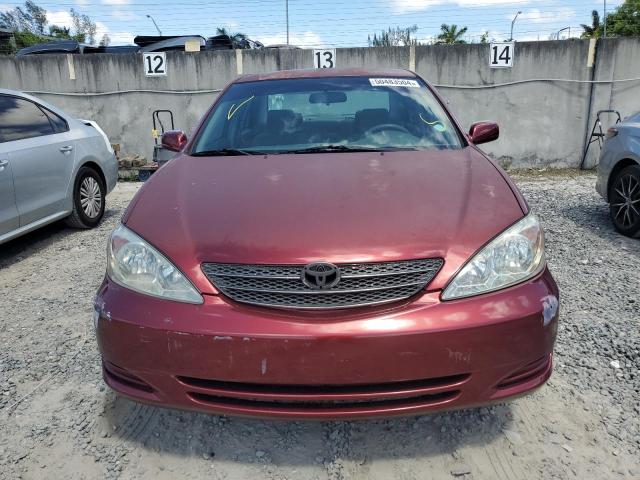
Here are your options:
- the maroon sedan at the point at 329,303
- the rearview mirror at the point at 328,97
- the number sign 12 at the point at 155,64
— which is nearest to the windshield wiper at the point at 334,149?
the rearview mirror at the point at 328,97

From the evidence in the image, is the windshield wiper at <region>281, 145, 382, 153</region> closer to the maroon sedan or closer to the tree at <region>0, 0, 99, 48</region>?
the maroon sedan

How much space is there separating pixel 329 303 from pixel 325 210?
1.37 feet

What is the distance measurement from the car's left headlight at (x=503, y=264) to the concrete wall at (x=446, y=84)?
8.43 m

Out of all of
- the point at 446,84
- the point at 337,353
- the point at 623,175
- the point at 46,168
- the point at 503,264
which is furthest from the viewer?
the point at 446,84

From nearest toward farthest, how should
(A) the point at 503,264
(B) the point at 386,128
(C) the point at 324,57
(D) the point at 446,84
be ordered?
(A) the point at 503,264
(B) the point at 386,128
(D) the point at 446,84
(C) the point at 324,57

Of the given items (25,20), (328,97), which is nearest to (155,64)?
(328,97)

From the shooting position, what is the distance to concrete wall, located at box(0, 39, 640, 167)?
966 centimetres

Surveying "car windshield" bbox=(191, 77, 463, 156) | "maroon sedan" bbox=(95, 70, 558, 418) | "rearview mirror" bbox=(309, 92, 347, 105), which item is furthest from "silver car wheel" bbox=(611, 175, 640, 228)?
"maroon sedan" bbox=(95, 70, 558, 418)

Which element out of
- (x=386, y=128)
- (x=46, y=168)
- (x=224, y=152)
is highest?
(x=386, y=128)

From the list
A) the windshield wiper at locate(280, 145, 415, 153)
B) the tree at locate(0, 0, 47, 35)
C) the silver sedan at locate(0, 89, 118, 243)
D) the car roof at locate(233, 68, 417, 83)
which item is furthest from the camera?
the tree at locate(0, 0, 47, 35)

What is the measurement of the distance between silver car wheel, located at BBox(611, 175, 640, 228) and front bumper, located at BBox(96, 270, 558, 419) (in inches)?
145

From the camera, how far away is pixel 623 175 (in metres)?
4.99

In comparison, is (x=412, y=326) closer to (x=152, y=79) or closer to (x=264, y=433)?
(x=264, y=433)

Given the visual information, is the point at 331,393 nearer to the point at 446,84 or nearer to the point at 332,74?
the point at 332,74
